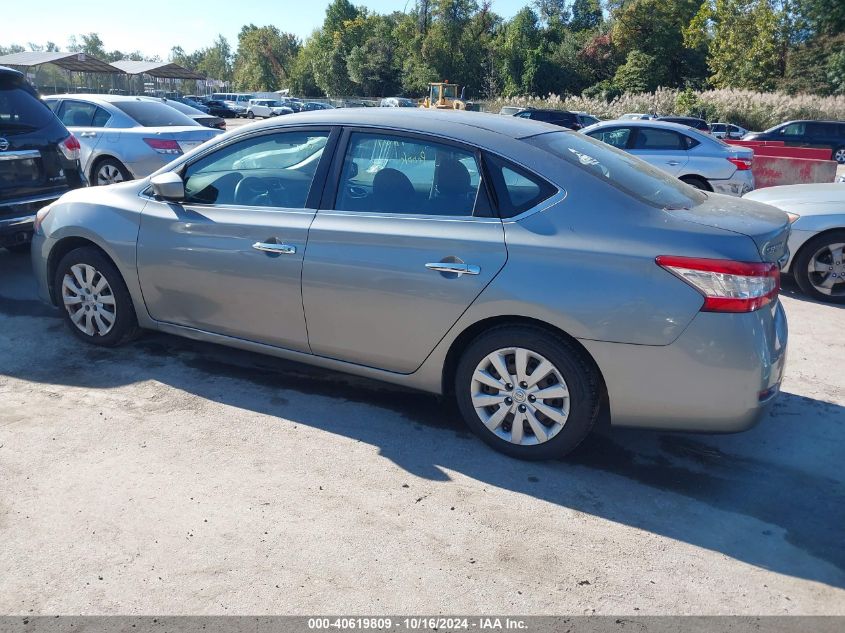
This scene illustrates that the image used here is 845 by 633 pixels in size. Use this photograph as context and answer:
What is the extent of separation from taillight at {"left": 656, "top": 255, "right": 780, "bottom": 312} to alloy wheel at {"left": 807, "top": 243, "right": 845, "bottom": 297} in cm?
434

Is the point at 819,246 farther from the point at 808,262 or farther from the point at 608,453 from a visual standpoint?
the point at 608,453

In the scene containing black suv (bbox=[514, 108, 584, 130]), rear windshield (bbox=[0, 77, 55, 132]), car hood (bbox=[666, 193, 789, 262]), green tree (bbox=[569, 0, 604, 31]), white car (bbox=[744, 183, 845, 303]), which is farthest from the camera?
green tree (bbox=[569, 0, 604, 31])

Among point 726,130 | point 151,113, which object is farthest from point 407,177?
point 726,130

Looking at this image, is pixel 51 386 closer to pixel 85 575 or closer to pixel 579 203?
pixel 85 575

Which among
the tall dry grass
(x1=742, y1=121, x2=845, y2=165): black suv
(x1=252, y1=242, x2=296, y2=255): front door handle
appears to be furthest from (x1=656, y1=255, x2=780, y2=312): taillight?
the tall dry grass

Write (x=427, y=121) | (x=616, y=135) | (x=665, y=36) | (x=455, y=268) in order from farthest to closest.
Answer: (x=665, y=36)
(x=616, y=135)
(x=427, y=121)
(x=455, y=268)

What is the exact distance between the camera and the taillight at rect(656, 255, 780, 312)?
10.4 feet

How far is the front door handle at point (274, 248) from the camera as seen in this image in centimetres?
401

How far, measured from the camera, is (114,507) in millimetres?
3197

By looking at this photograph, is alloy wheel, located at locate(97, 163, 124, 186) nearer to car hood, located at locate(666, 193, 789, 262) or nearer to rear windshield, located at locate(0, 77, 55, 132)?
rear windshield, located at locate(0, 77, 55, 132)

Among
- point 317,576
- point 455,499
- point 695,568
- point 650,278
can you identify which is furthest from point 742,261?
point 317,576

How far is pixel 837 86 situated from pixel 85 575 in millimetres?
53466

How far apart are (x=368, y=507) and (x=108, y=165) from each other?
831cm

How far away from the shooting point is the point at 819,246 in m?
6.84
